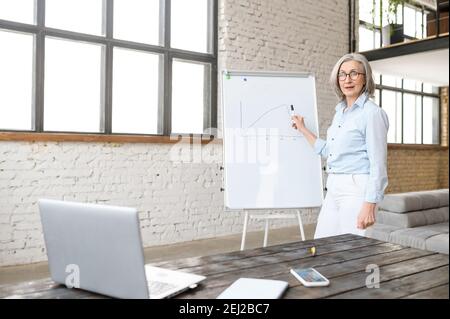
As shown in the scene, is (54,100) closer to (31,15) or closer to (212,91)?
(31,15)

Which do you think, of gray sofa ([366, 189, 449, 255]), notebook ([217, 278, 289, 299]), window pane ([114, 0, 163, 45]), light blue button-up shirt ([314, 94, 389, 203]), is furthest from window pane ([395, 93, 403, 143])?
notebook ([217, 278, 289, 299])

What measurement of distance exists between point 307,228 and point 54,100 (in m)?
3.54

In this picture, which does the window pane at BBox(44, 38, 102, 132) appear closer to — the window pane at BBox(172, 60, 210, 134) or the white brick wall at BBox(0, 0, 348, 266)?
the white brick wall at BBox(0, 0, 348, 266)

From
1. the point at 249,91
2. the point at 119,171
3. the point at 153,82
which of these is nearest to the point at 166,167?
the point at 119,171

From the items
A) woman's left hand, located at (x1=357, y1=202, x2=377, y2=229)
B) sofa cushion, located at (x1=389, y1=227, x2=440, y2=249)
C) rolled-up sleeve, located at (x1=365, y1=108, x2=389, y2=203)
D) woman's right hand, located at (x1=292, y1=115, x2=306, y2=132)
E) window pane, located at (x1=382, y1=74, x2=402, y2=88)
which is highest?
window pane, located at (x1=382, y1=74, x2=402, y2=88)

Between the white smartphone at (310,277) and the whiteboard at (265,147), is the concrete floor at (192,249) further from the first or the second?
the white smartphone at (310,277)

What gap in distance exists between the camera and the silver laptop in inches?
40.8

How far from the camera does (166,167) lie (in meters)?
4.83

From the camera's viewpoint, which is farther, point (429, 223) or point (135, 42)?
point (135, 42)

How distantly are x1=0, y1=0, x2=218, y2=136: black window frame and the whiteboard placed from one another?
5.14ft

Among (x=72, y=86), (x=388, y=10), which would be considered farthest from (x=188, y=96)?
(x=388, y=10)

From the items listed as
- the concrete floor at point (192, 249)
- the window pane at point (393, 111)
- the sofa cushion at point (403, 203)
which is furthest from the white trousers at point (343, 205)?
the window pane at point (393, 111)

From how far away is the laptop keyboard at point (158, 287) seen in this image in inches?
46.9

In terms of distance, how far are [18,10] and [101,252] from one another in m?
3.63
